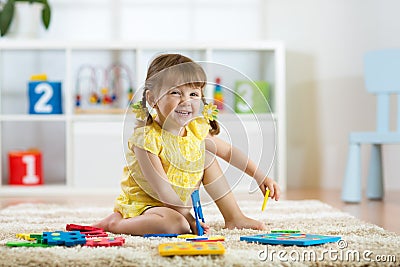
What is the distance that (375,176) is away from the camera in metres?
2.92

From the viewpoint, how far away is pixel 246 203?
2.46 meters

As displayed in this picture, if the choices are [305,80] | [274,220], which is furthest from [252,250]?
[305,80]

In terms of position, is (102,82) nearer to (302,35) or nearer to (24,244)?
(302,35)

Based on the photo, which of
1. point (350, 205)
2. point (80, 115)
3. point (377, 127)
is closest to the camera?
point (350, 205)

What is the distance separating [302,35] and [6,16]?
4.53 feet

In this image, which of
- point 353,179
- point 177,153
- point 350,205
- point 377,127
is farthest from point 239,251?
point 377,127

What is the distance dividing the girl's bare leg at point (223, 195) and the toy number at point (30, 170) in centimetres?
173

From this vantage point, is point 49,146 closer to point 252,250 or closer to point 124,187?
point 124,187

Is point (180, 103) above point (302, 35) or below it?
below

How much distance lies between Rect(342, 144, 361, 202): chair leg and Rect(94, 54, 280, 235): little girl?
107cm

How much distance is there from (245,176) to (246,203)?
81cm

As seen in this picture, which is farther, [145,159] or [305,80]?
[305,80]

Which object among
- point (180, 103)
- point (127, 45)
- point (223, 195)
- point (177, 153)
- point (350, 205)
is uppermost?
point (127, 45)

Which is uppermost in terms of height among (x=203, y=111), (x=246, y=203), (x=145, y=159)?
(x=203, y=111)
